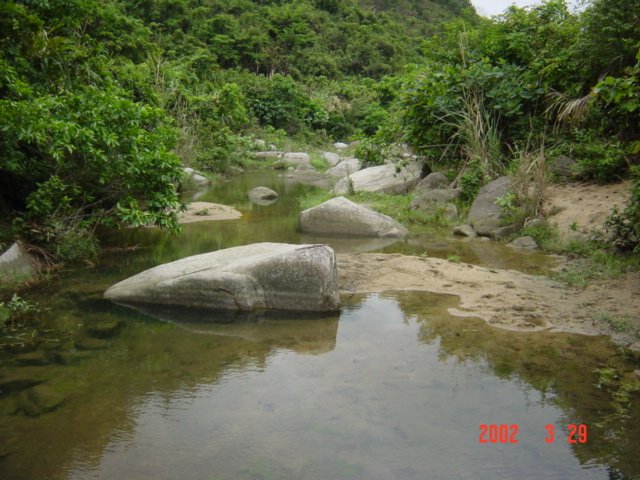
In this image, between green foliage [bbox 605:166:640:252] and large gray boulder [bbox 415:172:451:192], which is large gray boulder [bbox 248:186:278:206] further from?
green foliage [bbox 605:166:640:252]

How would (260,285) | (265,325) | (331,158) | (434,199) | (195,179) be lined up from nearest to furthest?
(265,325) → (260,285) → (434,199) → (195,179) → (331,158)

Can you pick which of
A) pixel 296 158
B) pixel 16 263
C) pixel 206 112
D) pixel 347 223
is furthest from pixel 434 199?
pixel 296 158

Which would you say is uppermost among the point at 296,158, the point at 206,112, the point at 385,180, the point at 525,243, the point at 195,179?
the point at 206,112

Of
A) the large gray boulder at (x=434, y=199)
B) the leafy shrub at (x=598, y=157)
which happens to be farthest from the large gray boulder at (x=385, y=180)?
the leafy shrub at (x=598, y=157)

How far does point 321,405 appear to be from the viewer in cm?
396

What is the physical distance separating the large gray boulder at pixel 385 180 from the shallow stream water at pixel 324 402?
23.6 ft

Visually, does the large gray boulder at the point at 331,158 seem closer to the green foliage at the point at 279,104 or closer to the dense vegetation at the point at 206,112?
the dense vegetation at the point at 206,112

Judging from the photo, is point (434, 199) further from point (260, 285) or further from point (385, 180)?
point (260, 285)

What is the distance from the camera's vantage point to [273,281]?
5.80 meters

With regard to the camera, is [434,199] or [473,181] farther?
[434,199]

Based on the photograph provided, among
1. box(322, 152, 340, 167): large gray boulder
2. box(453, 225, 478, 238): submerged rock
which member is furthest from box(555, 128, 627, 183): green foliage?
box(322, 152, 340, 167): large gray boulder

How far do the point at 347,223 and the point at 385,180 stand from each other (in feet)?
12.7
